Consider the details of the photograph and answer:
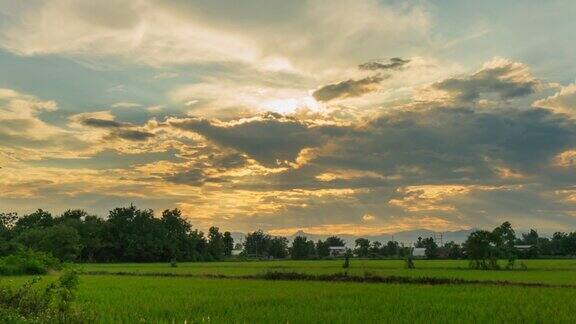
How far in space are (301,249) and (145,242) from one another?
3100cm

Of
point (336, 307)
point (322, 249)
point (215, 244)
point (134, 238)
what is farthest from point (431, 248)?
point (336, 307)

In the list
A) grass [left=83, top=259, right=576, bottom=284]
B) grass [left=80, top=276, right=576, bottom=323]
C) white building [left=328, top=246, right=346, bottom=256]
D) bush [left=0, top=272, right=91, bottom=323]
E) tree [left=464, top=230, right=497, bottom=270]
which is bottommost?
grass [left=80, top=276, right=576, bottom=323]

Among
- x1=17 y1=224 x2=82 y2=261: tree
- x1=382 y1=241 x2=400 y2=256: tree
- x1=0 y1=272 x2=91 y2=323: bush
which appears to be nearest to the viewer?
x1=0 y1=272 x2=91 y2=323: bush

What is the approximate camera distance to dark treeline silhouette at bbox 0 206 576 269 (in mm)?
74375

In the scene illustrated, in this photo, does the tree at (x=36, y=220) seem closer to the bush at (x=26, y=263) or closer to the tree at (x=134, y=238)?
the tree at (x=134, y=238)

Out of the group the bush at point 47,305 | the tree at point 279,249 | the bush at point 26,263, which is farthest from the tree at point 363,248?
the bush at point 47,305

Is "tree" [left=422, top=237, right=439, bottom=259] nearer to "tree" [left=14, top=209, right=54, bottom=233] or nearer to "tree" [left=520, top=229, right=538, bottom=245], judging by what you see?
"tree" [left=520, top=229, right=538, bottom=245]

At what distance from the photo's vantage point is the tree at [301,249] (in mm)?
104688

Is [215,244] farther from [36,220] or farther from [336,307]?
[336,307]

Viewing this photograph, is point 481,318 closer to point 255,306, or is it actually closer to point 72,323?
point 255,306

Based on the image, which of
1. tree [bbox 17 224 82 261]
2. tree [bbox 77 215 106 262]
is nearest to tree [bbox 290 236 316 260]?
tree [bbox 77 215 106 262]

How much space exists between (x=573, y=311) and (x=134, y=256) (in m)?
80.4

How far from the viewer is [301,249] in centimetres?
10525

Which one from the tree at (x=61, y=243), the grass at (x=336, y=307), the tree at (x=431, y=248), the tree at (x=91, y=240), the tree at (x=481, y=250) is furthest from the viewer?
the tree at (x=431, y=248)
